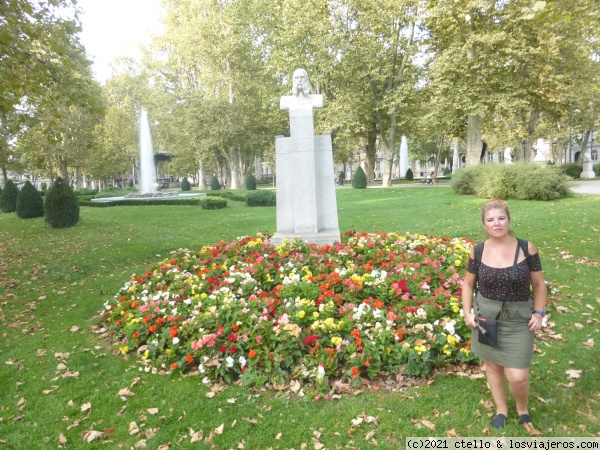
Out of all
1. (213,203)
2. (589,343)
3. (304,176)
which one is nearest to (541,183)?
(304,176)

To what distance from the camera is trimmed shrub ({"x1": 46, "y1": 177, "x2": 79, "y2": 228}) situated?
14633 millimetres

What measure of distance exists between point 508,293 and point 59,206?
52.7 ft

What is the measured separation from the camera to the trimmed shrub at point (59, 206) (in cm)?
1463

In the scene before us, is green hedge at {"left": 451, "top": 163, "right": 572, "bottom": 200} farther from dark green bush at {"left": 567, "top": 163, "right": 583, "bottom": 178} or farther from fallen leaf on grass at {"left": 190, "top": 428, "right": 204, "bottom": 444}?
dark green bush at {"left": 567, "top": 163, "right": 583, "bottom": 178}

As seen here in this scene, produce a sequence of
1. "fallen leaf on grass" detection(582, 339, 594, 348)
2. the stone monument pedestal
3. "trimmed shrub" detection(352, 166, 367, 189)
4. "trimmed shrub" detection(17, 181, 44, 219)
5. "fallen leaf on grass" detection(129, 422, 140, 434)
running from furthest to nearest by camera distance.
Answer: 1. "trimmed shrub" detection(352, 166, 367, 189)
2. "trimmed shrub" detection(17, 181, 44, 219)
3. the stone monument pedestal
4. "fallen leaf on grass" detection(582, 339, 594, 348)
5. "fallen leaf on grass" detection(129, 422, 140, 434)

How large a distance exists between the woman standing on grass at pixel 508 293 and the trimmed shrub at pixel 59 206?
50.9 feet

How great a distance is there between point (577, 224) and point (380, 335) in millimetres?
9866

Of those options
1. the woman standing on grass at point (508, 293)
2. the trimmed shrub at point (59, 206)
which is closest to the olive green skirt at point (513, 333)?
the woman standing on grass at point (508, 293)

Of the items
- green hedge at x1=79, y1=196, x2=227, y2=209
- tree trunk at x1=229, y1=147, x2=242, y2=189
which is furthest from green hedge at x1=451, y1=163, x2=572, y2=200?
tree trunk at x1=229, y1=147, x2=242, y2=189

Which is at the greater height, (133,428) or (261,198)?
(261,198)

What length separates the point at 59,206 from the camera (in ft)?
48.8

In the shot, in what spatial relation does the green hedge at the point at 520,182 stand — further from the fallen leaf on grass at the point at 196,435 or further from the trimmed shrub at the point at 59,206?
the trimmed shrub at the point at 59,206

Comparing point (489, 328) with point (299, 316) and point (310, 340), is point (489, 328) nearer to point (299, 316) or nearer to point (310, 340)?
point (310, 340)

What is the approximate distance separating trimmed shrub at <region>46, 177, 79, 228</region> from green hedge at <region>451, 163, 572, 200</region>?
18.2 meters
